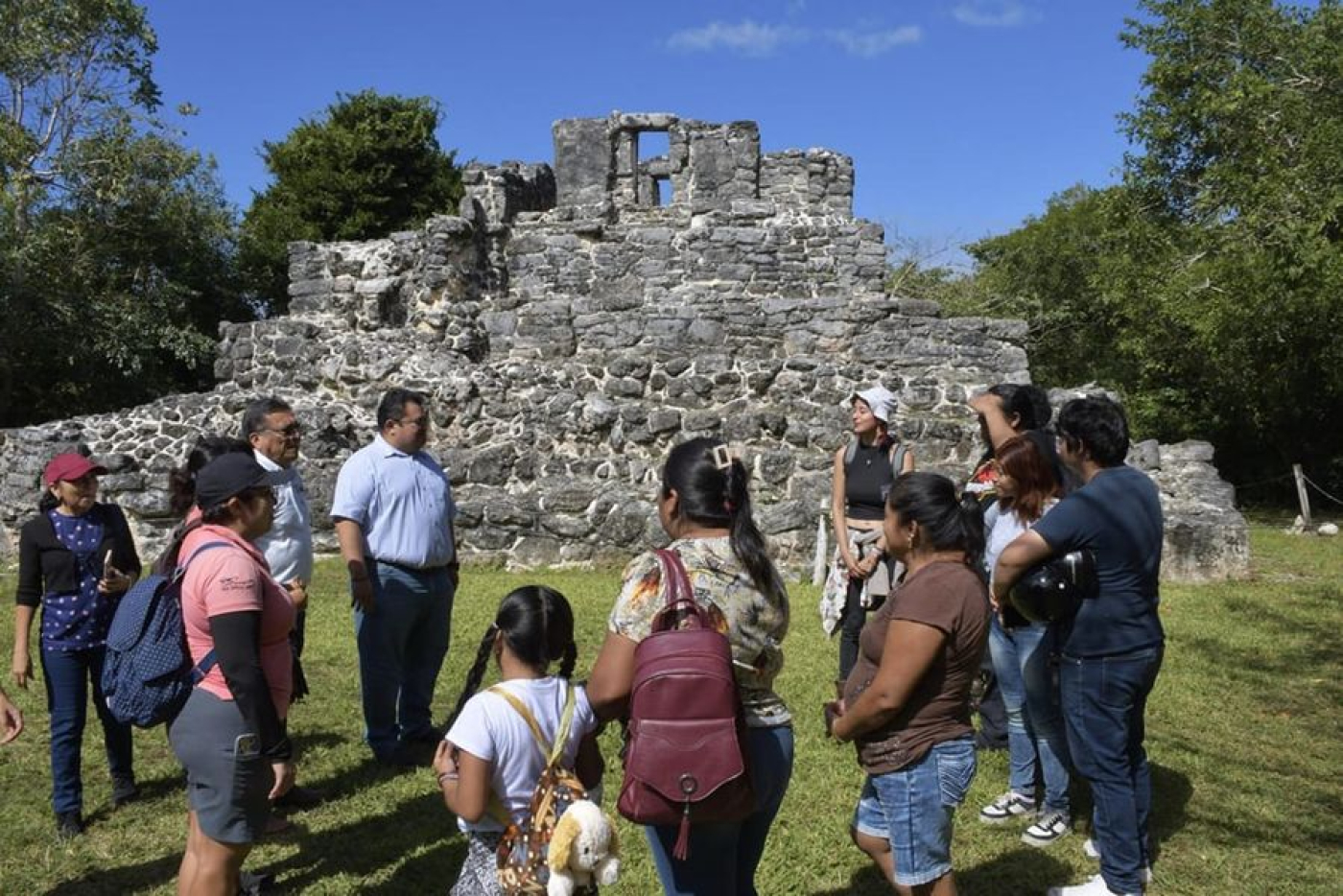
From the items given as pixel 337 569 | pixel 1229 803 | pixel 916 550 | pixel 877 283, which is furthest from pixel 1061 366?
pixel 916 550

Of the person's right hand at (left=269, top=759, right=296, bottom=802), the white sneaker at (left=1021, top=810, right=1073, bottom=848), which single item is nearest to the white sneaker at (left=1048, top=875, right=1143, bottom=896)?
the white sneaker at (left=1021, top=810, right=1073, bottom=848)

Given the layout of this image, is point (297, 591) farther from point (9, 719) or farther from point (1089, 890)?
point (1089, 890)

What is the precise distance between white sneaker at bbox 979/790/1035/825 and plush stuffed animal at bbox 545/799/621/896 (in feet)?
8.18

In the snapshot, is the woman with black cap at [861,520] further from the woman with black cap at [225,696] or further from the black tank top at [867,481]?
the woman with black cap at [225,696]

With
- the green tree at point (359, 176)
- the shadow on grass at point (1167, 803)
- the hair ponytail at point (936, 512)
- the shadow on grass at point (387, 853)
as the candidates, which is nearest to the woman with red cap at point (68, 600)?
the shadow on grass at point (387, 853)

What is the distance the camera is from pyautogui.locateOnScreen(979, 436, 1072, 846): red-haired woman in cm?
414

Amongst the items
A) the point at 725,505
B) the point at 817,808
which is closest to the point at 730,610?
the point at 725,505

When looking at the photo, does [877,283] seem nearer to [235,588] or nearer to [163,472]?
[163,472]

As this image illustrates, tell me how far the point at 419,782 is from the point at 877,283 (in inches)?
527

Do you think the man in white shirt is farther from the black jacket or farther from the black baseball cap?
the black baseball cap

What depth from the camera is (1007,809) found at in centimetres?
446

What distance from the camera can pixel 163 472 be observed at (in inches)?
417

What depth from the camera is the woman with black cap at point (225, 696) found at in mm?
2914

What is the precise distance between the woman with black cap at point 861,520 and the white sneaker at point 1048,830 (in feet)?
4.39
